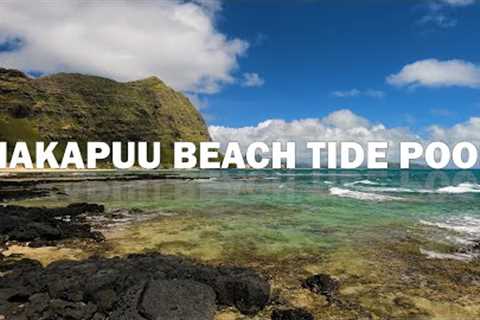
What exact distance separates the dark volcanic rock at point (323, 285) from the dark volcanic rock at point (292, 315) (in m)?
1.81

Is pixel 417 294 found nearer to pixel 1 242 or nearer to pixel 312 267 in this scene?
pixel 312 267

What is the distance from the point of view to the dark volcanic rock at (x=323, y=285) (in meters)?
13.1

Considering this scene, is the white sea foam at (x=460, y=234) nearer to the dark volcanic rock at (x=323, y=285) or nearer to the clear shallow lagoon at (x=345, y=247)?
the clear shallow lagoon at (x=345, y=247)

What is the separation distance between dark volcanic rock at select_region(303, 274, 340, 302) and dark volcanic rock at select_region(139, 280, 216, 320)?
384 cm

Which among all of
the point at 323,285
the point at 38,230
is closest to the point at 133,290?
the point at 323,285

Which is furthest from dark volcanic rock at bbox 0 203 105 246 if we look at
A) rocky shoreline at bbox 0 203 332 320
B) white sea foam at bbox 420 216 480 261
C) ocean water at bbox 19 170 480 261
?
white sea foam at bbox 420 216 480 261

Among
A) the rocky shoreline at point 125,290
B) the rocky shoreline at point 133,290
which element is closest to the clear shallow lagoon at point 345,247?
the rocky shoreline at point 133,290

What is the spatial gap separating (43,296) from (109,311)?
7.45ft

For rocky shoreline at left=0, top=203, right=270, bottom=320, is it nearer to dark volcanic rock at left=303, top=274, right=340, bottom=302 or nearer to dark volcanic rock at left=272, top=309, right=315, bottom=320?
dark volcanic rock at left=272, top=309, right=315, bottom=320

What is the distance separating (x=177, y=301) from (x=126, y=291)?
198cm

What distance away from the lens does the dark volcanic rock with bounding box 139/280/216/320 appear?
33.0 ft

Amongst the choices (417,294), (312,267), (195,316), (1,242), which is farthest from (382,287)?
(1,242)

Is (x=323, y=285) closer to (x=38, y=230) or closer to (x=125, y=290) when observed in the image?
(x=125, y=290)

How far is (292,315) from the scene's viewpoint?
11016 mm
